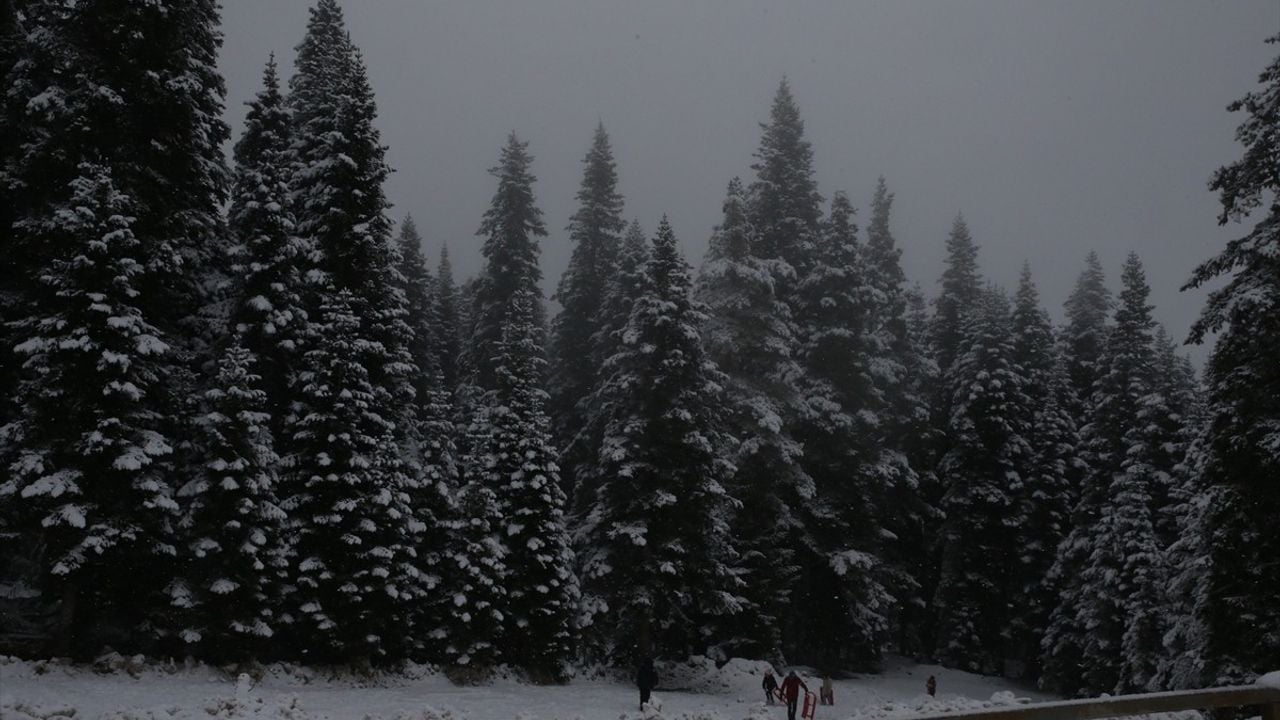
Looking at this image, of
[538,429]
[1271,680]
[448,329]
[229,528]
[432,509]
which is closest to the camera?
[1271,680]

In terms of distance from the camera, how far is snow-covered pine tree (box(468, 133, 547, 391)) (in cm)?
4294

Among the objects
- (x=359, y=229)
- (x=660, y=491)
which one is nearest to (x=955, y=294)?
(x=660, y=491)

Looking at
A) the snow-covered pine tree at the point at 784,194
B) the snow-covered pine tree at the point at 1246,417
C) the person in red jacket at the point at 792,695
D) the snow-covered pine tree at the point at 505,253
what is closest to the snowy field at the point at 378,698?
the person in red jacket at the point at 792,695

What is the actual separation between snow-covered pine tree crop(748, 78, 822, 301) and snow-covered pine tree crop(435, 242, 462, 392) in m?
20.6

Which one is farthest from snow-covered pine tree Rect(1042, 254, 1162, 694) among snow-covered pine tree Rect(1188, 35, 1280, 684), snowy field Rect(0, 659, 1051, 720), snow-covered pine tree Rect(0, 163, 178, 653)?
snow-covered pine tree Rect(0, 163, 178, 653)

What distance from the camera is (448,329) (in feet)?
174

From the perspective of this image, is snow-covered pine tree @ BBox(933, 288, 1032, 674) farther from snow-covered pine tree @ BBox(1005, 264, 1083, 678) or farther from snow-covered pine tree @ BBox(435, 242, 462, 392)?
snow-covered pine tree @ BBox(435, 242, 462, 392)

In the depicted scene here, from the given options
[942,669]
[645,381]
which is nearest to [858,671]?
[942,669]

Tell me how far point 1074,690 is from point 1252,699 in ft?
113

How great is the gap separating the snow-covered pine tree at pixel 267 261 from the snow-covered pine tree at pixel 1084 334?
126 ft

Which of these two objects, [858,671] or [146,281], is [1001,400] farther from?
[146,281]

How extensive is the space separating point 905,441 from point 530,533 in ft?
69.4

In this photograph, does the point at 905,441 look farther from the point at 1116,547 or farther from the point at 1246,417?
the point at 1246,417

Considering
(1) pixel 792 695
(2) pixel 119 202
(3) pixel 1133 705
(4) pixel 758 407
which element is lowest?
(1) pixel 792 695
